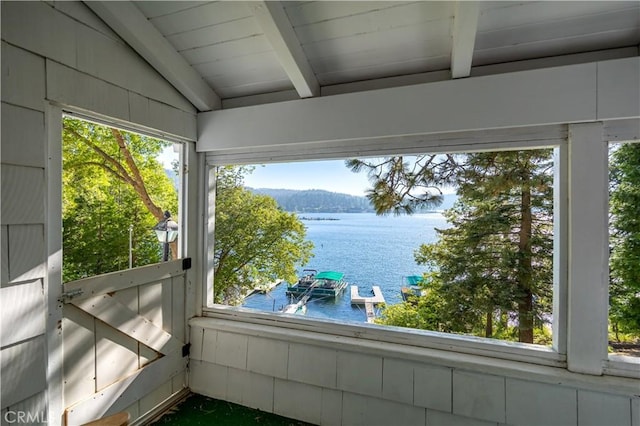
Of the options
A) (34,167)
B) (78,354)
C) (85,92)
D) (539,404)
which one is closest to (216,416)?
(78,354)

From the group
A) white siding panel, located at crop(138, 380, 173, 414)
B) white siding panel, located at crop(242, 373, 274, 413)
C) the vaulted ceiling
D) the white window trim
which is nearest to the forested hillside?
the white window trim

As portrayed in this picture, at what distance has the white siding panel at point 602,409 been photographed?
1.33 metres

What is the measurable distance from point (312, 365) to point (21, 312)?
143 centimetres

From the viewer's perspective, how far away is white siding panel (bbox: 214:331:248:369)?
1.98m

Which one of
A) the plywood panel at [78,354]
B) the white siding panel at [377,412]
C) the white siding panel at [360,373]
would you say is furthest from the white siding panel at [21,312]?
the white siding panel at [377,412]

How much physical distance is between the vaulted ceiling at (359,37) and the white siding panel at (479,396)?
1578mm

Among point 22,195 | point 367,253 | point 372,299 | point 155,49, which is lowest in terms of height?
point 372,299

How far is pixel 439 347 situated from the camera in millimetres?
1651

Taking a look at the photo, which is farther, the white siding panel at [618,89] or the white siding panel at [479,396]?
the white siding panel at [479,396]

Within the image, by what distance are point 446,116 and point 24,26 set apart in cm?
193

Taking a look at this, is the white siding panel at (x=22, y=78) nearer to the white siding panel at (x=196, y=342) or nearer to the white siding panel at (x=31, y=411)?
the white siding panel at (x=31, y=411)

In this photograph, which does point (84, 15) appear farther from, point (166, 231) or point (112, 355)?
point (112, 355)

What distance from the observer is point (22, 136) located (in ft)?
3.99

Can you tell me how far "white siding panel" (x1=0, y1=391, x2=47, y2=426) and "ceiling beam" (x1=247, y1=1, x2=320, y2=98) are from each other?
193 cm
